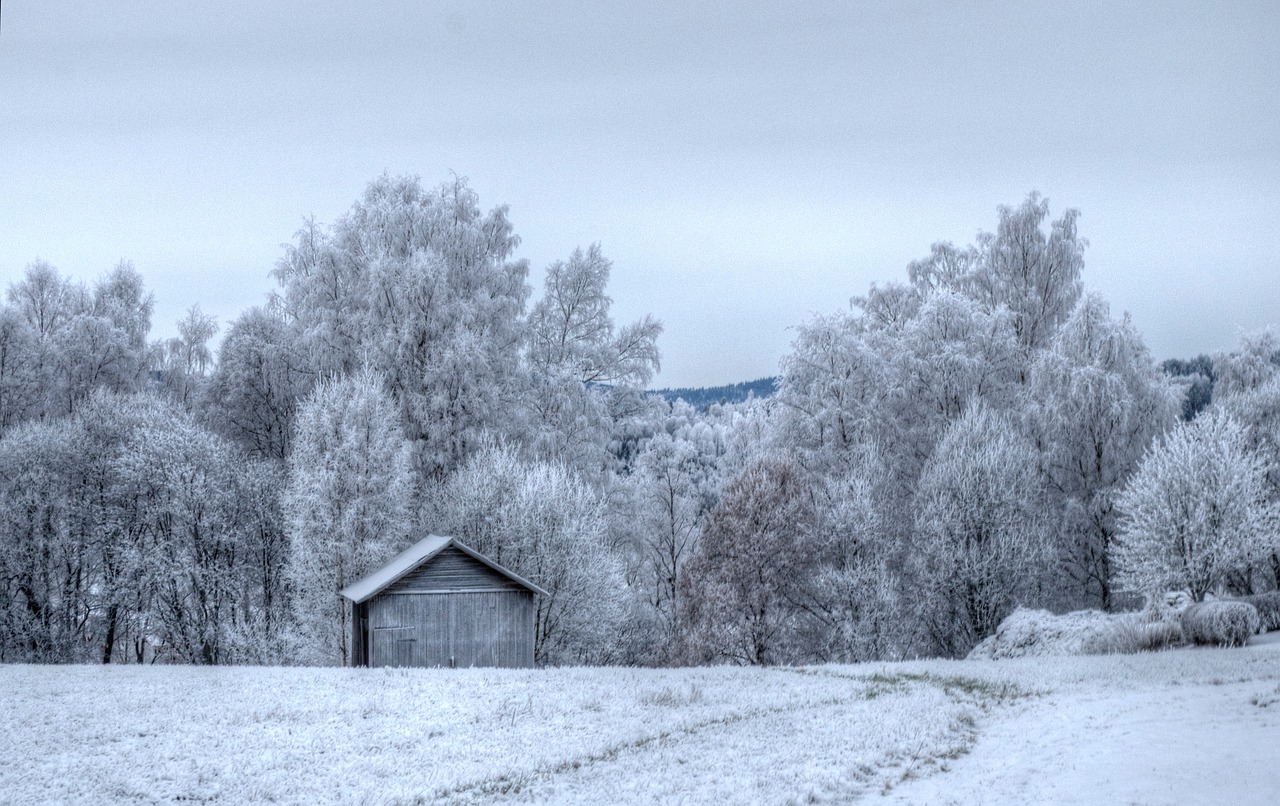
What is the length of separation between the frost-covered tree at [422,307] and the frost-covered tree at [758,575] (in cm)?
1093

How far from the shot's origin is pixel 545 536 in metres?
38.8

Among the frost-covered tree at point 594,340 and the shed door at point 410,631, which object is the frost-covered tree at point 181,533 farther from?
the frost-covered tree at point 594,340

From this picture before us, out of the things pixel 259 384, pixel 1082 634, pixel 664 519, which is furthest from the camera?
pixel 664 519

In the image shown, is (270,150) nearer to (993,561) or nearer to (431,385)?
(431,385)

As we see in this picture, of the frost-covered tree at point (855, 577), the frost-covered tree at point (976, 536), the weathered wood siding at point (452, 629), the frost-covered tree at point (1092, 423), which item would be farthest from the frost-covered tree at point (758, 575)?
the frost-covered tree at point (1092, 423)

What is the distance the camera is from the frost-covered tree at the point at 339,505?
3509 centimetres

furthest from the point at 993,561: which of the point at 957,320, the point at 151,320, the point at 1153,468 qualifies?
the point at 151,320

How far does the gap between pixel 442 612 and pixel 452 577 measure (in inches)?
46.1

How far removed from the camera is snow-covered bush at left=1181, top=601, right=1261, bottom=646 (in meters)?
23.4

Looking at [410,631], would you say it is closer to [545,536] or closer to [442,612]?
[442,612]

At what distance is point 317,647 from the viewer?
119 ft

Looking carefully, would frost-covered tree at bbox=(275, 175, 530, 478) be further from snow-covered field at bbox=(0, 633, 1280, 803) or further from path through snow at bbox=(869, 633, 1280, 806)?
path through snow at bbox=(869, 633, 1280, 806)

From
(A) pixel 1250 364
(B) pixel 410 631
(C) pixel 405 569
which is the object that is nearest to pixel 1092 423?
(A) pixel 1250 364

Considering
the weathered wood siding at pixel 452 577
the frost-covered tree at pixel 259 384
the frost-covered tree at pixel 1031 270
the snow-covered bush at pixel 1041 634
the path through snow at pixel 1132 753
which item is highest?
the frost-covered tree at pixel 1031 270
